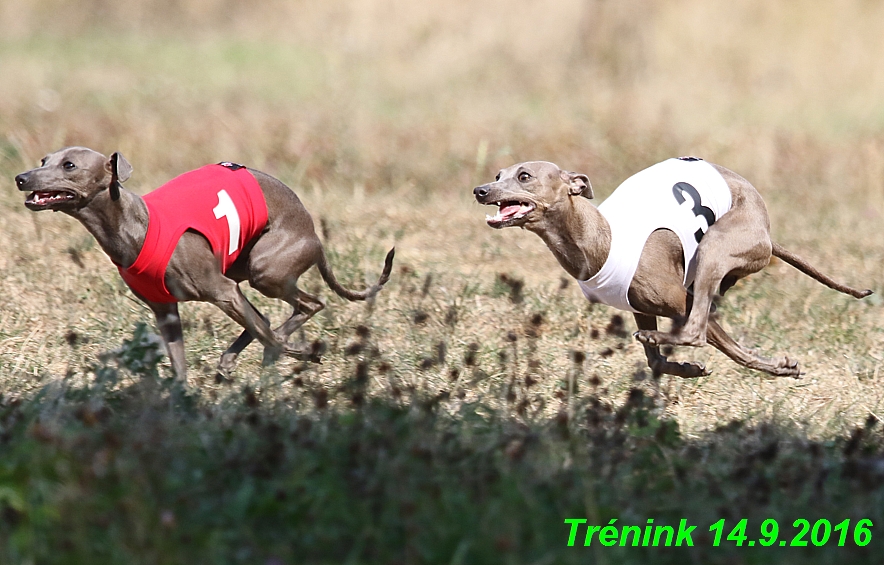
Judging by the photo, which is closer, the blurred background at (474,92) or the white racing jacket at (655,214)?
the white racing jacket at (655,214)

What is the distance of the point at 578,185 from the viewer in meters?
5.34

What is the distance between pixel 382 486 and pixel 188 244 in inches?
80.7

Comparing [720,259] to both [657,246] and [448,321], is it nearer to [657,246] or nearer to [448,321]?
[657,246]

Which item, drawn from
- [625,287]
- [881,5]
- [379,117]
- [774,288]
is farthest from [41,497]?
[881,5]

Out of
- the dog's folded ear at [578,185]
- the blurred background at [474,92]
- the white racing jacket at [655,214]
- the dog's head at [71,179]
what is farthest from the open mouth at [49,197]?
the blurred background at [474,92]

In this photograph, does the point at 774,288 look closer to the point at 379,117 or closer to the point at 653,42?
the point at 379,117

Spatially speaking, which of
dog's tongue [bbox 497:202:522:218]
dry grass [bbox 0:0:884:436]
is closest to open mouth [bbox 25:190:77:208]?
dry grass [bbox 0:0:884:436]

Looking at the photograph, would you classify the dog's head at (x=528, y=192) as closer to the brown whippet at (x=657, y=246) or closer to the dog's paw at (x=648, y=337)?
the brown whippet at (x=657, y=246)

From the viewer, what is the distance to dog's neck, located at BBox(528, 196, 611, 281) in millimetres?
5254

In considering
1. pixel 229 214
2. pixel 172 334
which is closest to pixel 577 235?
pixel 229 214

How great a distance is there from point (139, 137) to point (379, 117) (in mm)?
2774

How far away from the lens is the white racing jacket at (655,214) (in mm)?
5176

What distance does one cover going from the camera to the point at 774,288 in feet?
25.0

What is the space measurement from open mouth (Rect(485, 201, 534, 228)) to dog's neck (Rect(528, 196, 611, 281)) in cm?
11
